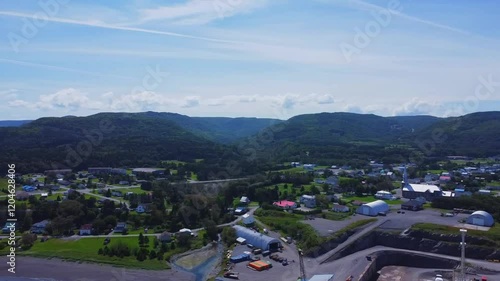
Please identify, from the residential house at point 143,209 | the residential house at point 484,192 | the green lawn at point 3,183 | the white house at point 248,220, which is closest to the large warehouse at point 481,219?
the residential house at point 484,192

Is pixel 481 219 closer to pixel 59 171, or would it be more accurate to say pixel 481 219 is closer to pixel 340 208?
pixel 340 208

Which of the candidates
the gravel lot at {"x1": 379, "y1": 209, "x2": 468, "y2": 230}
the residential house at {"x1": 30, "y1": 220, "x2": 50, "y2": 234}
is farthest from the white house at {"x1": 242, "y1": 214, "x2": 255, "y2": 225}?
the residential house at {"x1": 30, "y1": 220, "x2": 50, "y2": 234}

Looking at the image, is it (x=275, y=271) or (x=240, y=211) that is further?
(x=240, y=211)

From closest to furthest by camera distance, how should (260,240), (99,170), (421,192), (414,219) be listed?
(260,240) < (414,219) < (421,192) < (99,170)

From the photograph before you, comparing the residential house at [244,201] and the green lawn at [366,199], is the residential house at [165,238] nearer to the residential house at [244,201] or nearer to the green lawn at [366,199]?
the residential house at [244,201]

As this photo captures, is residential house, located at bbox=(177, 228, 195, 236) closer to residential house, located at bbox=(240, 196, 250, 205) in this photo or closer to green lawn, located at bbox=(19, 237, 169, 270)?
green lawn, located at bbox=(19, 237, 169, 270)

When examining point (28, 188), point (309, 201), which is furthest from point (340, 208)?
point (28, 188)
